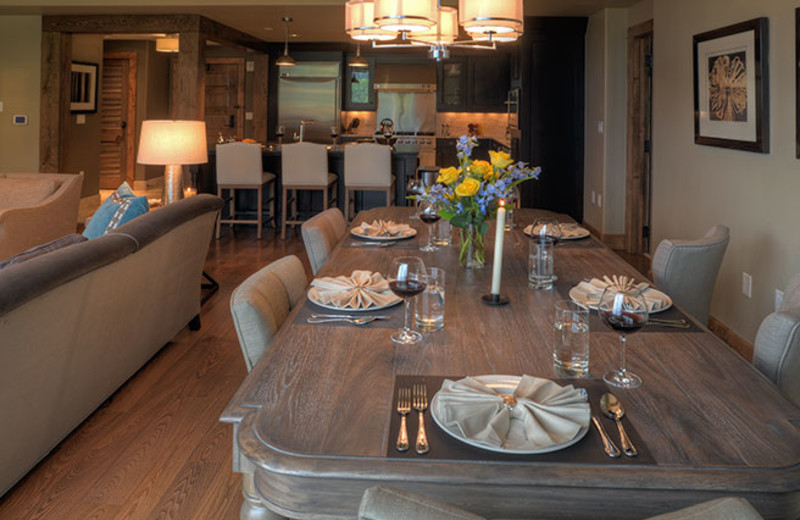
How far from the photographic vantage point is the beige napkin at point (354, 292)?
200 cm

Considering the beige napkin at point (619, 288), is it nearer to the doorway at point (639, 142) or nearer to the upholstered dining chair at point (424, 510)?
the upholstered dining chair at point (424, 510)

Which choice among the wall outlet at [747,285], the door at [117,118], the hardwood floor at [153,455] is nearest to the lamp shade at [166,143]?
the hardwood floor at [153,455]

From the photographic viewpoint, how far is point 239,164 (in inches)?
291

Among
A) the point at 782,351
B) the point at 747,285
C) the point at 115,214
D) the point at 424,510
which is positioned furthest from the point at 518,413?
the point at 747,285

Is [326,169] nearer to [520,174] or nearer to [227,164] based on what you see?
[227,164]

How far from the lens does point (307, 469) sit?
3.64 ft

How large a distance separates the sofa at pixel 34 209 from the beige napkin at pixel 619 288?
4213 mm

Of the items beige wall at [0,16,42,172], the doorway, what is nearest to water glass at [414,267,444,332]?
the doorway

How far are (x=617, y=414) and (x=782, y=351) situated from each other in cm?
59

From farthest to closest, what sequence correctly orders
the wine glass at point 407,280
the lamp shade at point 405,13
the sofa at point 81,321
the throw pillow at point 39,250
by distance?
the lamp shade at point 405,13 < the throw pillow at point 39,250 < the sofa at point 81,321 < the wine glass at point 407,280

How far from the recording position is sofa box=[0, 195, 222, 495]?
221 cm

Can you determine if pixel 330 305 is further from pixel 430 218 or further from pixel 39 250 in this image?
pixel 39 250

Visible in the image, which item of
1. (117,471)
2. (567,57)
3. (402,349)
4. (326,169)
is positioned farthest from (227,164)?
(402,349)

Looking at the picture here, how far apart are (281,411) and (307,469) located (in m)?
0.22
